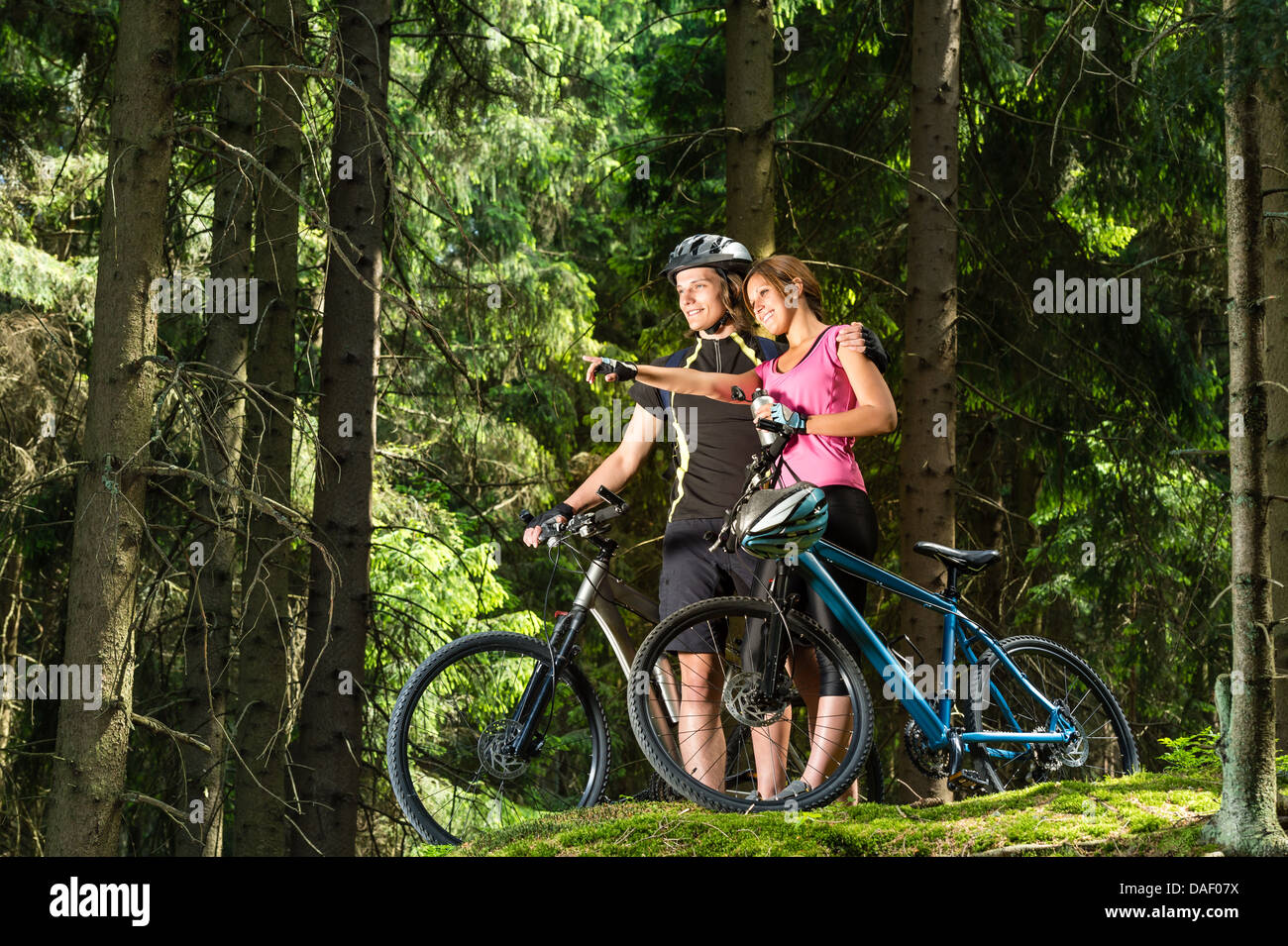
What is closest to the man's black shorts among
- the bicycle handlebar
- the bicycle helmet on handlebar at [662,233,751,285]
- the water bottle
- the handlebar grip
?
the bicycle handlebar

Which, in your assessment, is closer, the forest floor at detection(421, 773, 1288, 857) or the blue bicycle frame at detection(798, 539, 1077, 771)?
the forest floor at detection(421, 773, 1288, 857)

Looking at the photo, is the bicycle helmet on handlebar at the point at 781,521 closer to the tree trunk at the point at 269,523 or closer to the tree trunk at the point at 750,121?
the tree trunk at the point at 750,121

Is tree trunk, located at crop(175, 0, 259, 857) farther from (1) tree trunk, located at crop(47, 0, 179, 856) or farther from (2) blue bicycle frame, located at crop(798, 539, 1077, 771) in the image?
(2) blue bicycle frame, located at crop(798, 539, 1077, 771)

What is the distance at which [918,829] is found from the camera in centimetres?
441

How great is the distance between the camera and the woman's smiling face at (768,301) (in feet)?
16.3

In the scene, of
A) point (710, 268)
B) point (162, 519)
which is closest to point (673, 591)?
point (710, 268)

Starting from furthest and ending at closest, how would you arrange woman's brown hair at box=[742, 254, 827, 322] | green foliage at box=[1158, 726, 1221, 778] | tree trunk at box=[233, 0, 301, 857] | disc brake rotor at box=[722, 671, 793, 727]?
tree trunk at box=[233, 0, 301, 857] → green foliage at box=[1158, 726, 1221, 778] → woman's brown hair at box=[742, 254, 827, 322] → disc brake rotor at box=[722, 671, 793, 727]

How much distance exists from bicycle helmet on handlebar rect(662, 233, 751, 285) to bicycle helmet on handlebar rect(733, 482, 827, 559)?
107cm

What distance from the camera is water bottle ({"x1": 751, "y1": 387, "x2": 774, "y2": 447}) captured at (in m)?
4.56

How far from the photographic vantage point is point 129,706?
5188 mm

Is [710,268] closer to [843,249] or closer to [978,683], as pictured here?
[978,683]

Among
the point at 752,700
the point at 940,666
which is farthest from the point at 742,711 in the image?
the point at 940,666

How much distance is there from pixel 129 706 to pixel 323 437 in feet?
7.55
